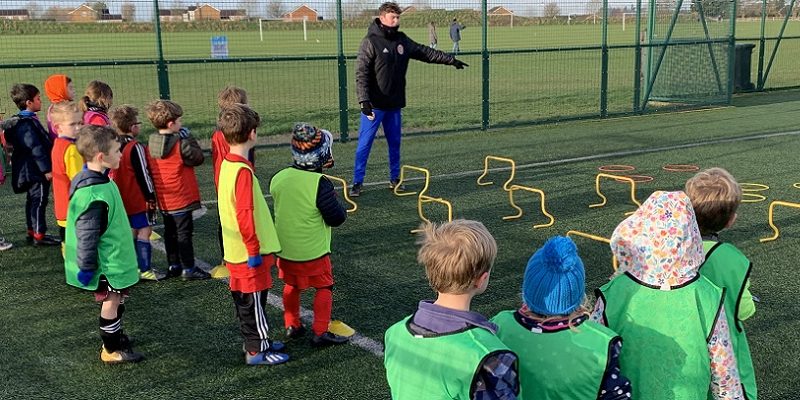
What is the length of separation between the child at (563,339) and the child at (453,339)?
135 millimetres

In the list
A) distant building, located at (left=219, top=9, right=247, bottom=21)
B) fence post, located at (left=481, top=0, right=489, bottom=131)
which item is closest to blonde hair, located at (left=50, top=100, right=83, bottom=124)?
distant building, located at (left=219, top=9, right=247, bottom=21)

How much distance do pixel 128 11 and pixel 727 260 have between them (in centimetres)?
1209

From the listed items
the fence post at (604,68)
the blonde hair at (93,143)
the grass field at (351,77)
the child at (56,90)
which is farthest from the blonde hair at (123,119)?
the fence post at (604,68)

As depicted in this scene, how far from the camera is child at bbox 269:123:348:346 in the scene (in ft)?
15.8

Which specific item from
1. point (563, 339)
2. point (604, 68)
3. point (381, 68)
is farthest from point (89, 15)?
point (563, 339)

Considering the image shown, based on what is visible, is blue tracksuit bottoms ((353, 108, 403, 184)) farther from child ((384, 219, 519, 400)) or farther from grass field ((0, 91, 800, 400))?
child ((384, 219, 519, 400))

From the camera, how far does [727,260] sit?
3.21 meters

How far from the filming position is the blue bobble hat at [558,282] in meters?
2.51

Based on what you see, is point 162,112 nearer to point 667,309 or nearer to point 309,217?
point 309,217

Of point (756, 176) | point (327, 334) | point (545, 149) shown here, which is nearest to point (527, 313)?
point (327, 334)

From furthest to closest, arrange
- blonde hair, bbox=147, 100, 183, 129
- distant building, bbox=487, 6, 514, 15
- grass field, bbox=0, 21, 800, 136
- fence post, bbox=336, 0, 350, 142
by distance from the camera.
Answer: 1. grass field, bbox=0, 21, 800, 136
2. distant building, bbox=487, 6, 514, 15
3. fence post, bbox=336, 0, 350, 142
4. blonde hair, bbox=147, 100, 183, 129

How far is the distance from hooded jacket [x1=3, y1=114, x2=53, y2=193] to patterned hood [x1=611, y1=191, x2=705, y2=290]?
20.1 feet

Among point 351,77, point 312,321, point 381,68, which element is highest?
point 381,68

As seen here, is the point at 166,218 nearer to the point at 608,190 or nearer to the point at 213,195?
the point at 213,195
